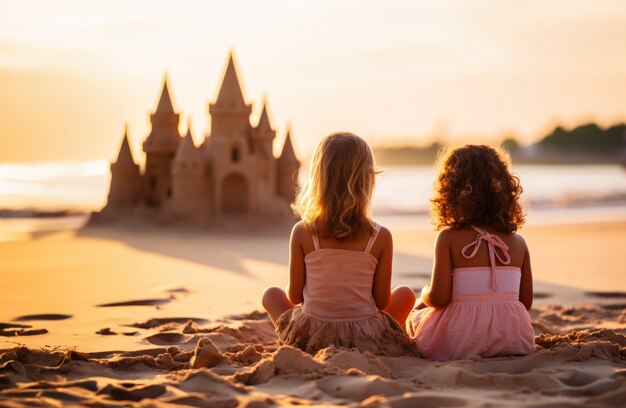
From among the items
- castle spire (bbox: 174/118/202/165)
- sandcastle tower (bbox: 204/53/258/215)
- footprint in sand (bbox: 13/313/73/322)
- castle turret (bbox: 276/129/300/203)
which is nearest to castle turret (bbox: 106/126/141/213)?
castle spire (bbox: 174/118/202/165)

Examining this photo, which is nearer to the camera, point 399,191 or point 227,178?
point 227,178

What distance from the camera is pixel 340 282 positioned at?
16.7 feet

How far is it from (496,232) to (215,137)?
1338cm

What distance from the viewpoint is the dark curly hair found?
4.93 m

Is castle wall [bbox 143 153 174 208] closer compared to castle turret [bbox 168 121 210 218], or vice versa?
castle turret [bbox 168 121 210 218]

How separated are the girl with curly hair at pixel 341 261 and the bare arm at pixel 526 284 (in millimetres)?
785

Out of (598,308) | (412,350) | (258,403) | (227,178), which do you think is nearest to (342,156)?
(412,350)

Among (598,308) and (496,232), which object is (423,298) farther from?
(598,308)

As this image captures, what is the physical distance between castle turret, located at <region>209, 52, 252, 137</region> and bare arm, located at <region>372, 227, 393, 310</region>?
12.8 m

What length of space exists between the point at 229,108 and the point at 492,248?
43.6 ft

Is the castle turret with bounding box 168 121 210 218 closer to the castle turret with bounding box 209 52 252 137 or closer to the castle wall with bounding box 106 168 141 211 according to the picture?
the castle turret with bounding box 209 52 252 137

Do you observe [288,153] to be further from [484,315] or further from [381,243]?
[484,315]

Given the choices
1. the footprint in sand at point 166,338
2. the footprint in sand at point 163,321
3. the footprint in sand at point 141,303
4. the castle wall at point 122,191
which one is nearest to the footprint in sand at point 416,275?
the footprint in sand at point 141,303

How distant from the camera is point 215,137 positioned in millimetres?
17922
